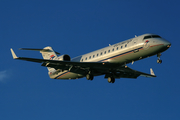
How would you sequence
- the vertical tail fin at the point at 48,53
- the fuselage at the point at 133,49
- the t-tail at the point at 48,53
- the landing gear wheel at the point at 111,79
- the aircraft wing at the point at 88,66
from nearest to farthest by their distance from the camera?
the fuselage at the point at 133,49 < the aircraft wing at the point at 88,66 < the landing gear wheel at the point at 111,79 < the t-tail at the point at 48,53 < the vertical tail fin at the point at 48,53

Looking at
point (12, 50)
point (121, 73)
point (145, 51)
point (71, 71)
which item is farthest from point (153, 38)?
point (12, 50)

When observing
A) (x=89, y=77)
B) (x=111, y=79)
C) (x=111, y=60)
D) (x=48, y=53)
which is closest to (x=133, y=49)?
(x=111, y=60)

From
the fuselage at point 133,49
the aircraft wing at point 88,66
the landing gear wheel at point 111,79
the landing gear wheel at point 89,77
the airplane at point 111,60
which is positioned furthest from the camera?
the landing gear wheel at point 111,79

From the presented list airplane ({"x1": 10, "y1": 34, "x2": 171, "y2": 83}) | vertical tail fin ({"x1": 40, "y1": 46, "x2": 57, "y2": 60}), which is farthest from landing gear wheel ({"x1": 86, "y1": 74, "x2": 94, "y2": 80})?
vertical tail fin ({"x1": 40, "y1": 46, "x2": 57, "y2": 60})

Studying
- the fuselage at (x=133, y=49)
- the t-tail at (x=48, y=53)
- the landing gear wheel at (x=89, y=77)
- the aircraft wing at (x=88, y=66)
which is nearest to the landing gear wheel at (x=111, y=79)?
the aircraft wing at (x=88, y=66)

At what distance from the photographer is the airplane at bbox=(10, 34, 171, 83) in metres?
24.6

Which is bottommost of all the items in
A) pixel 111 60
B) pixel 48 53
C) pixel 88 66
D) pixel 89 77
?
pixel 89 77

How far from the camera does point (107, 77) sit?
3003 centimetres

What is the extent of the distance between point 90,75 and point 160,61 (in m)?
6.97

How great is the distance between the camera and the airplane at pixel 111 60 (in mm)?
24562

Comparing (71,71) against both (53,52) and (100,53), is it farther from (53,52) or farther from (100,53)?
(53,52)

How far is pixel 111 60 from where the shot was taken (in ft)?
85.4

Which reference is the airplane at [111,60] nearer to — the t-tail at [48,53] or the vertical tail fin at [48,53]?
the t-tail at [48,53]

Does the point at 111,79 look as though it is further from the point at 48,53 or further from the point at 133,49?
the point at 48,53
